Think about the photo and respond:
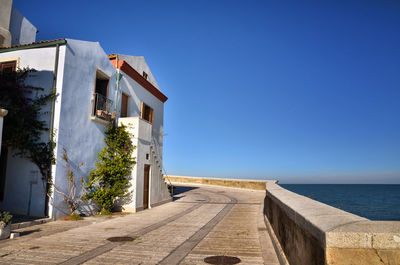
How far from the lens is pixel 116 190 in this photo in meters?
13.2

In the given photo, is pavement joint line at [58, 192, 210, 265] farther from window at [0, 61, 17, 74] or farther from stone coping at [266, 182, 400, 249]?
window at [0, 61, 17, 74]

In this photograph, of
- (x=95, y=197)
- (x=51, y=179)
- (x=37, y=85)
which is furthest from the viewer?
(x=95, y=197)

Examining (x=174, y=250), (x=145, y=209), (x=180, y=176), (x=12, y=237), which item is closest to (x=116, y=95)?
(x=145, y=209)

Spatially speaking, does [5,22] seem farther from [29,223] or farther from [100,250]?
[100,250]

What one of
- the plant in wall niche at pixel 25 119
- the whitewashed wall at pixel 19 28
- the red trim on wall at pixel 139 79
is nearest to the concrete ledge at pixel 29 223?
the plant in wall niche at pixel 25 119

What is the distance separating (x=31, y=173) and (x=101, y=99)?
4.41 meters

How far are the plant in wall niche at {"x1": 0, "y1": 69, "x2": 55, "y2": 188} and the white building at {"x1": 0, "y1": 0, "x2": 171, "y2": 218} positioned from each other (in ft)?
0.74

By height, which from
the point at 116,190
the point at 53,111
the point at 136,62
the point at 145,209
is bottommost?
the point at 145,209

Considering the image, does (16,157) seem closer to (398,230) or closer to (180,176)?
(398,230)

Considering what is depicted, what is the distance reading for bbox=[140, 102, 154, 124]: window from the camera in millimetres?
17703

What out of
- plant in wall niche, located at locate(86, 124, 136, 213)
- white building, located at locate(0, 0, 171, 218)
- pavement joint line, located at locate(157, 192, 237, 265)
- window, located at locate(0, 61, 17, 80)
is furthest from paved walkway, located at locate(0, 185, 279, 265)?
window, located at locate(0, 61, 17, 80)

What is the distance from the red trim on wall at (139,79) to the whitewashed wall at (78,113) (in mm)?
1333

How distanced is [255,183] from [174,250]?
21158 millimetres

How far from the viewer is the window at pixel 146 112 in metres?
17.7
